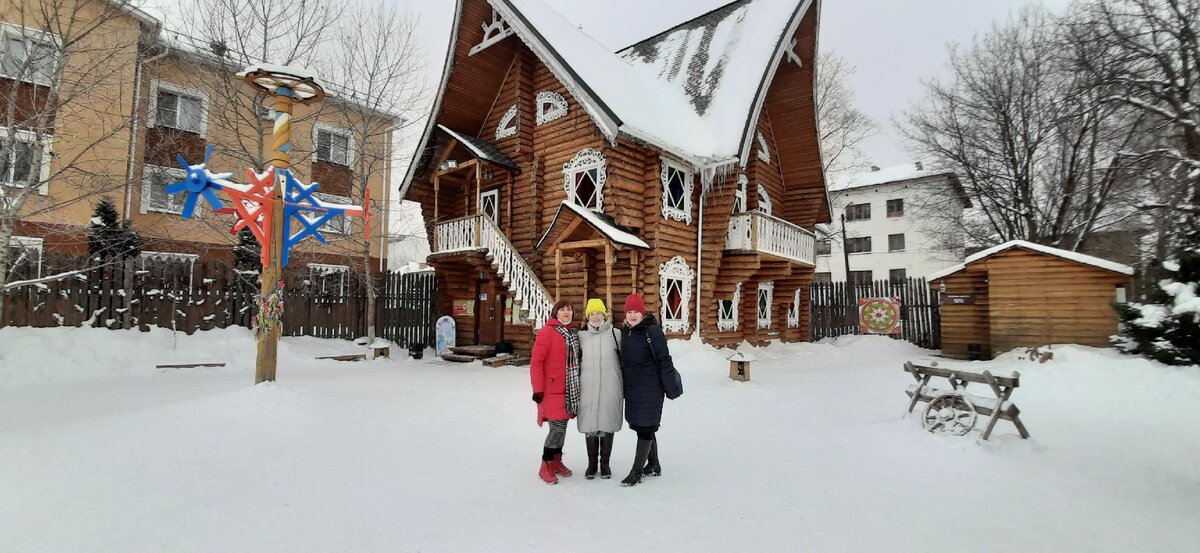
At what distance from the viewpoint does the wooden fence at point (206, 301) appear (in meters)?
10.9

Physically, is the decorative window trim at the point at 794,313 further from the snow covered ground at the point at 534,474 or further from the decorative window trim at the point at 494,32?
the decorative window trim at the point at 494,32

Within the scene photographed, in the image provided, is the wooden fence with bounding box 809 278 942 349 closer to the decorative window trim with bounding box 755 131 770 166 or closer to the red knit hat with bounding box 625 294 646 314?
the decorative window trim with bounding box 755 131 770 166

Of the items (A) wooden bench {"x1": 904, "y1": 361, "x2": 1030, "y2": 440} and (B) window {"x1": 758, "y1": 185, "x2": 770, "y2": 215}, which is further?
(B) window {"x1": 758, "y1": 185, "x2": 770, "y2": 215}

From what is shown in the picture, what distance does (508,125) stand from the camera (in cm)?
1563

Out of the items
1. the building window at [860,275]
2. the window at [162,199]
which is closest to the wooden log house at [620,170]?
the window at [162,199]

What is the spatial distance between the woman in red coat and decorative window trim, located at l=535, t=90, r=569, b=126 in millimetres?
10570

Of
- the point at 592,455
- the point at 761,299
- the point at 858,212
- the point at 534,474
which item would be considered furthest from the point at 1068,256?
the point at 858,212

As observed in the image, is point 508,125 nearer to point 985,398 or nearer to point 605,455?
point 605,455

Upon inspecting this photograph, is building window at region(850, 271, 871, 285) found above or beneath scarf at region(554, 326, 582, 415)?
above

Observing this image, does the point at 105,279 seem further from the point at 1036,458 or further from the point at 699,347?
the point at 1036,458

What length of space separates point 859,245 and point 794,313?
2406cm

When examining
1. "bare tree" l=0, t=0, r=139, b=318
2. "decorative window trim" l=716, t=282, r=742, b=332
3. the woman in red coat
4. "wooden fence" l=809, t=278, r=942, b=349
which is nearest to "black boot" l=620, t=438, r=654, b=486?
the woman in red coat

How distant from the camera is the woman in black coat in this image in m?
4.73

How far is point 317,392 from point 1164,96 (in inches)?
705
